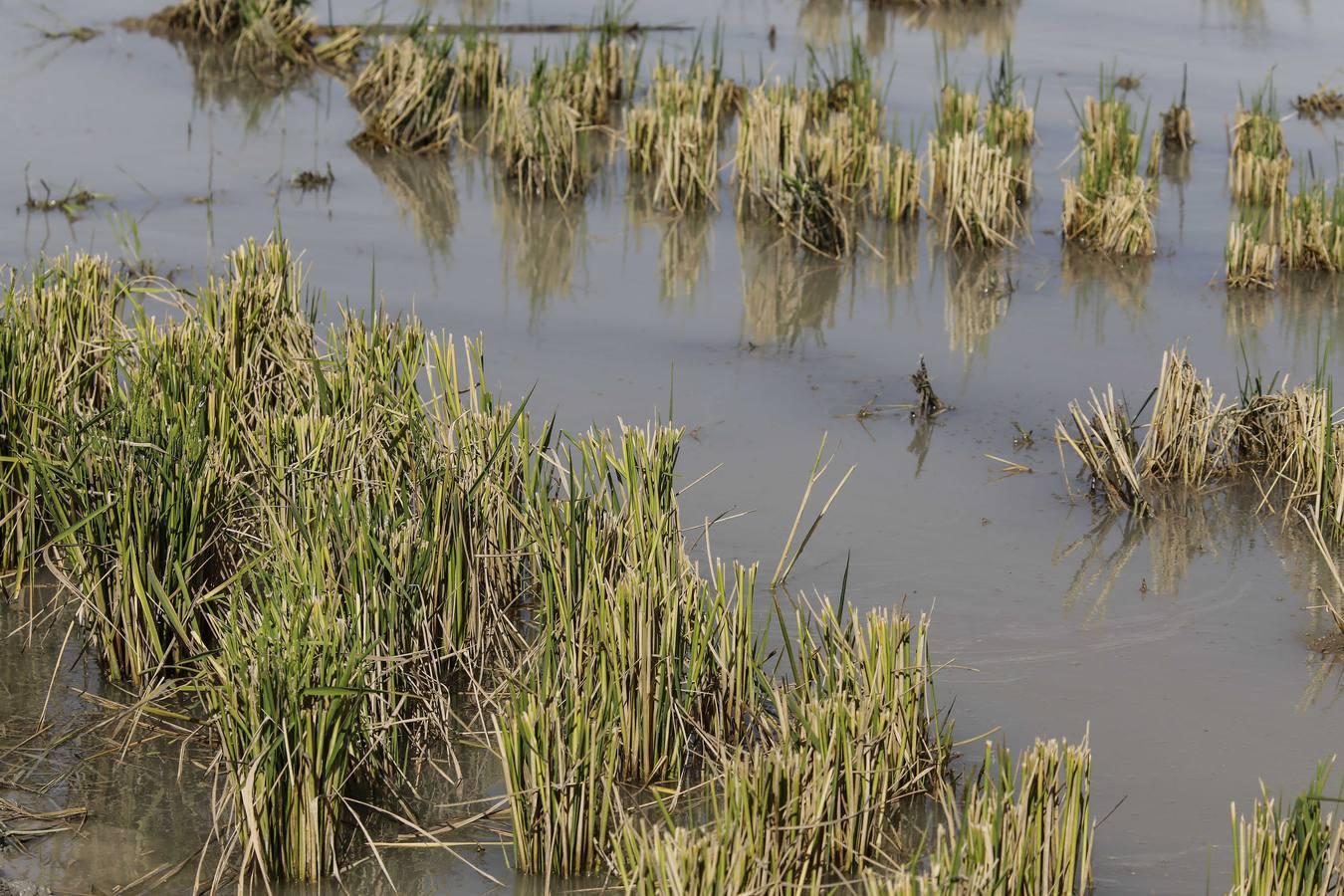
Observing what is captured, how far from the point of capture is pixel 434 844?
3.21 m

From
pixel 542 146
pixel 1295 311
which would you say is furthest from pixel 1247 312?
pixel 542 146

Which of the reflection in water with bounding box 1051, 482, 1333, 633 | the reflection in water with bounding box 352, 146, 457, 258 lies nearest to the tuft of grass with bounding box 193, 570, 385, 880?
the reflection in water with bounding box 1051, 482, 1333, 633

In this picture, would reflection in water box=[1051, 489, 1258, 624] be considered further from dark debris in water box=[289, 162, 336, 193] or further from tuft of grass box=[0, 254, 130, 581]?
dark debris in water box=[289, 162, 336, 193]

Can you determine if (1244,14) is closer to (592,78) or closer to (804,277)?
(592,78)

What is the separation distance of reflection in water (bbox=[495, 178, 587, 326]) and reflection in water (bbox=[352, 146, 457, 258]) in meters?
0.28

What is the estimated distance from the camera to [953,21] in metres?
14.2

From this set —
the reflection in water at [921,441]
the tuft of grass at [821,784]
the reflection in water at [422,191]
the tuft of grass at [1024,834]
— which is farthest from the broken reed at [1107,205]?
the tuft of grass at [1024,834]

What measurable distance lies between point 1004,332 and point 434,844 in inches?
171

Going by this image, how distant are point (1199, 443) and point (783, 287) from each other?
2595 millimetres

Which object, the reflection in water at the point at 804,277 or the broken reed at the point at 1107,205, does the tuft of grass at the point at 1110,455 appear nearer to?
the reflection in water at the point at 804,277

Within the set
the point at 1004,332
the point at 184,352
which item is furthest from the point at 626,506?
the point at 1004,332

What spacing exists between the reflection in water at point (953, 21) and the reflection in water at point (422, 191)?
16.4 ft

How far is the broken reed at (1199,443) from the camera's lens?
504 centimetres

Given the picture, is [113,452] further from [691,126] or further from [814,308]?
[691,126]
